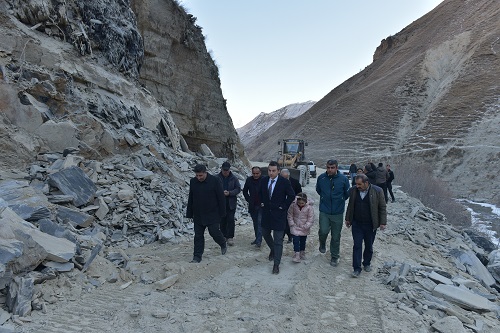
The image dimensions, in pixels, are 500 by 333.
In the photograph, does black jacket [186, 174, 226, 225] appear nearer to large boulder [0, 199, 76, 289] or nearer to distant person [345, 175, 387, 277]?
large boulder [0, 199, 76, 289]

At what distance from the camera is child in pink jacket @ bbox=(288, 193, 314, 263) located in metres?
5.46

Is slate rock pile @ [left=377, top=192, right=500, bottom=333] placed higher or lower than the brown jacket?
lower

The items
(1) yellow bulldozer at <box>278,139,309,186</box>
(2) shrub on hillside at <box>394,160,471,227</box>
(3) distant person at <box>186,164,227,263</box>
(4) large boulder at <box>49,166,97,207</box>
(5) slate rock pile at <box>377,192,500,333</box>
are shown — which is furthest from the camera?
(1) yellow bulldozer at <box>278,139,309,186</box>

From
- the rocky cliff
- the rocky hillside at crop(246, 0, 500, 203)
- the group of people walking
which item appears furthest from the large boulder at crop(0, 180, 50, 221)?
the rocky hillside at crop(246, 0, 500, 203)

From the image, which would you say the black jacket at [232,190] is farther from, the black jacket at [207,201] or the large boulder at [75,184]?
the large boulder at [75,184]

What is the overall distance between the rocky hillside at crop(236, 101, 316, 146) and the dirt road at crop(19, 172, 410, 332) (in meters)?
A: 108

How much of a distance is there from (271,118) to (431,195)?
4198 inches

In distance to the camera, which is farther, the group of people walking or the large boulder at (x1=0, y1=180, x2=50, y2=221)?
the group of people walking

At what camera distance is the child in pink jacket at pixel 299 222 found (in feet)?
17.9

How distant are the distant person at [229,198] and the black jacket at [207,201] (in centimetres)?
77

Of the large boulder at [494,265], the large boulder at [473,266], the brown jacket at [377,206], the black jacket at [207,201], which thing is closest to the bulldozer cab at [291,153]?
the large boulder at [494,265]

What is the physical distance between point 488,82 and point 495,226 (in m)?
35.6

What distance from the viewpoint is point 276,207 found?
5086 millimetres

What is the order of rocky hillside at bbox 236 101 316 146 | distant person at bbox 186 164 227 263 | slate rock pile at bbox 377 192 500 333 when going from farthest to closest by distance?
rocky hillside at bbox 236 101 316 146
distant person at bbox 186 164 227 263
slate rock pile at bbox 377 192 500 333
